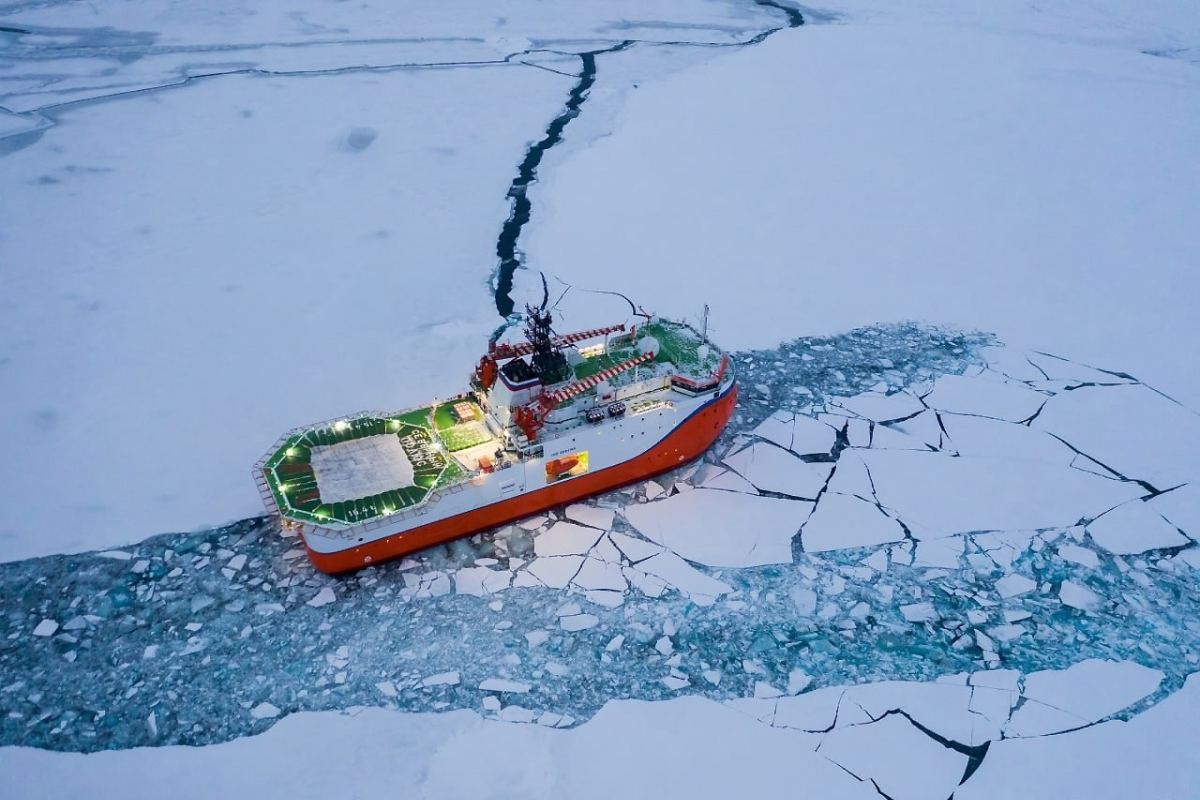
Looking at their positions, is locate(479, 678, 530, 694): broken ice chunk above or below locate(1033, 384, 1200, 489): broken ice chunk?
below

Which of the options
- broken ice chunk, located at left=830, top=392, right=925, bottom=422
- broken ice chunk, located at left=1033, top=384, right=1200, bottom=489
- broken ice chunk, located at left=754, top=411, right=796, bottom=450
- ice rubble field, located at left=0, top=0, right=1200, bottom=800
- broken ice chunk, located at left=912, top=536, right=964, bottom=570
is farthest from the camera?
broken ice chunk, located at left=830, top=392, right=925, bottom=422

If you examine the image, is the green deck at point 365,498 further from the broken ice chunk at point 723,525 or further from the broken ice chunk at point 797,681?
the broken ice chunk at point 797,681

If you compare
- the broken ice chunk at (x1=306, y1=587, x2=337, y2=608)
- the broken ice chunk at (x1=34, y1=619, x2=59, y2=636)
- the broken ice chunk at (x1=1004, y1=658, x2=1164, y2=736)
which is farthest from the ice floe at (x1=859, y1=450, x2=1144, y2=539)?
the broken ice chunk at (x1=34, y1=619, x2=59, y2=636)

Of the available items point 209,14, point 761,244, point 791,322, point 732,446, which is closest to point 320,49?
point 209,14

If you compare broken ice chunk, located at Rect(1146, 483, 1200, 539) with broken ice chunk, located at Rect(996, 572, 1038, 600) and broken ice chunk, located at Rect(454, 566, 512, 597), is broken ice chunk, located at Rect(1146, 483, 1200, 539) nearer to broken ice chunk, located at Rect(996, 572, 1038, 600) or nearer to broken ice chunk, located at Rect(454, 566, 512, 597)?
broken ice chunk, located at Rect(996, 572, 1038, 600)

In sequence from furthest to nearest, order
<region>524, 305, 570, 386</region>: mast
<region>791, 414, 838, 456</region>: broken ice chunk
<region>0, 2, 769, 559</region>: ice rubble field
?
1. <region>791, 414, 838, 456</region>: broken ice chunk
2. <region>0, 2, 769, 559</region>: ice rubble field
3. <region>524, 305, 570, 386</region>: mast

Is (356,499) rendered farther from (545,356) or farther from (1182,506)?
(1182,506)
